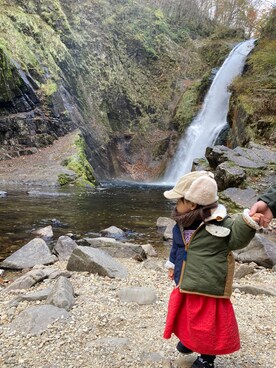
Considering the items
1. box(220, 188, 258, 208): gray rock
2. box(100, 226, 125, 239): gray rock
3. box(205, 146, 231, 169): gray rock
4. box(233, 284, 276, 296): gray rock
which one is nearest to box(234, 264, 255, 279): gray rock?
box(233, 284, 276, 296): gray rock

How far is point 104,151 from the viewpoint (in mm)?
25250

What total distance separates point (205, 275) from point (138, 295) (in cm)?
163

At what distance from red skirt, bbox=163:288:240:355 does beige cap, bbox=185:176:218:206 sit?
653 mm

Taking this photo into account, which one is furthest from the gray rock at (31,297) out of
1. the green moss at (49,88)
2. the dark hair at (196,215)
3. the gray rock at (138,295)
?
the green moss at (49,88)

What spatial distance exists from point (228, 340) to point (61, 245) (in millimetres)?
4702

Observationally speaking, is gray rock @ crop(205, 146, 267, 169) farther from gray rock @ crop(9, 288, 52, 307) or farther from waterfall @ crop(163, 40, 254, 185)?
gray rock @ crop(9, 288, 52, 307)

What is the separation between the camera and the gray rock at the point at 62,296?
3.52 meters

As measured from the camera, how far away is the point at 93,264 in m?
4.84

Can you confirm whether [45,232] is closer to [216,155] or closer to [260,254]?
[260,254]

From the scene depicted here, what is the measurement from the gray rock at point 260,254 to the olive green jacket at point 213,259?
3.57m

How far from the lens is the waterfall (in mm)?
23234

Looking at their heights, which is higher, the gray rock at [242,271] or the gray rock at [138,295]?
the gray rock at [138,295]

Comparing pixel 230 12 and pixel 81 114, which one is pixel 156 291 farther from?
pixel 230 12

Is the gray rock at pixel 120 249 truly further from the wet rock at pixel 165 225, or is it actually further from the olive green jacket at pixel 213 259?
the olive green jacket at pixel 213 259
